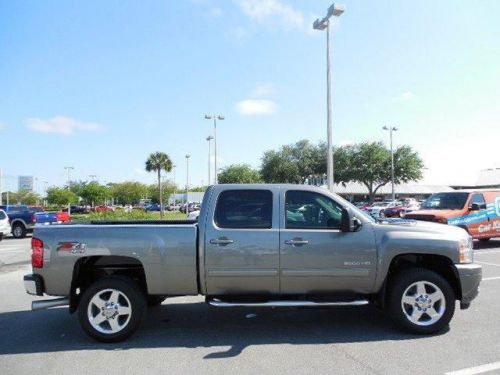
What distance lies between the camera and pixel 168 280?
5.54m

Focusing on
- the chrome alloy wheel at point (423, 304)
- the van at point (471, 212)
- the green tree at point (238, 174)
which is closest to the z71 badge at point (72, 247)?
the chrome alloy wheel at point (423, 304)

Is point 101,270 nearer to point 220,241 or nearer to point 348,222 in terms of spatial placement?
point 220,241

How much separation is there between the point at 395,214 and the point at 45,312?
108 ft

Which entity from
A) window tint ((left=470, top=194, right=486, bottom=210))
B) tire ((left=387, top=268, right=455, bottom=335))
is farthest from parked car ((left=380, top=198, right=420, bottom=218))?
tire ((left=387, top=268, right=455, bottom=335))

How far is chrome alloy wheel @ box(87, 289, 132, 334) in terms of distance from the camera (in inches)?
216

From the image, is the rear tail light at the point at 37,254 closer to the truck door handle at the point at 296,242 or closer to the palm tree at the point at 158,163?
the truck door handle at the point at 296,242

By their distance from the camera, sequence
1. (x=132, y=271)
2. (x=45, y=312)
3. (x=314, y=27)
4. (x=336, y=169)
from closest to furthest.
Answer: (x=132, y=271), (x=45, y=312), (x=314, y=27), (x=336, y=169)

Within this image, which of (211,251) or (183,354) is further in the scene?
(211,251)

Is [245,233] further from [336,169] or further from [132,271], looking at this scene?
[336,169]

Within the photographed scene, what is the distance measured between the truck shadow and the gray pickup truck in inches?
13.9

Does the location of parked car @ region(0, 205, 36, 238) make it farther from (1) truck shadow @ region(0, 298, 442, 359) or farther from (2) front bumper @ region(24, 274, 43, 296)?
(2) front bumper @ region(24, 274, 43, 296)

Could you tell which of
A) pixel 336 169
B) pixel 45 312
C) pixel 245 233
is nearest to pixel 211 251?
pixel 245 233

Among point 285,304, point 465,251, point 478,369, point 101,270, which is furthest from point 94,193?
point 478,369

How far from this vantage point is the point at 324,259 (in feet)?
18.2
